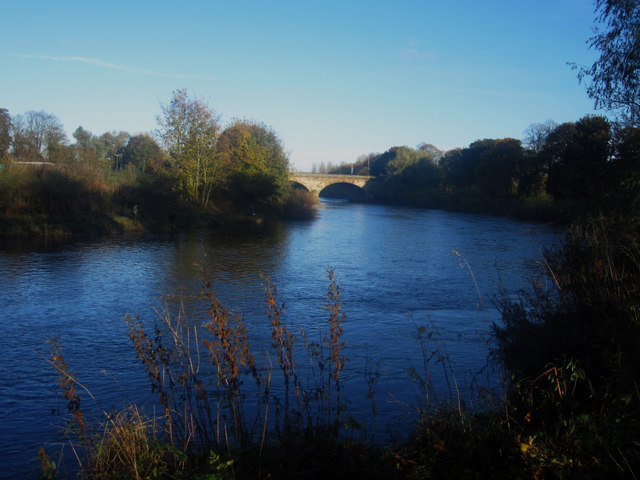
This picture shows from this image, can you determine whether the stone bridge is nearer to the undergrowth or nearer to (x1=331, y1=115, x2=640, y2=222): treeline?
(x1=331, y1=115, x2=640, y2=222): treeline

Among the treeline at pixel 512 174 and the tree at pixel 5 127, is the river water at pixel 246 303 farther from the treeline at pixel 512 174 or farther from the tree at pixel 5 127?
the tree at pixel 5 127

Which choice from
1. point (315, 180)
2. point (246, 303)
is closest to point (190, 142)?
point (246, 303)

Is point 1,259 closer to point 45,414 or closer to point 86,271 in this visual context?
point 86,271

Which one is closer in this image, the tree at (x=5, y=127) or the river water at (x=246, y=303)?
the river water at (x=246, y=303)

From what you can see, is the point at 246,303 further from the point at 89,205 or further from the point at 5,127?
the point at 5,127

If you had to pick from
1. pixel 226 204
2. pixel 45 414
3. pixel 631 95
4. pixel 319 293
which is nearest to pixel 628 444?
pixel 45 414

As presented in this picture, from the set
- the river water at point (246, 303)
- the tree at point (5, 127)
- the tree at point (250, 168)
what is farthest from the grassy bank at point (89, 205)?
the tree at point (5, 127)

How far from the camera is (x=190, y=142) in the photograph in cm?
3691

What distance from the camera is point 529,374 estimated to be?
6.33m

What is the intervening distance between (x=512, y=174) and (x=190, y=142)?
127 ft

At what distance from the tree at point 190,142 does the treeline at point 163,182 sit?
0.07 m

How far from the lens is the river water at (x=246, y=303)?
22.9ft

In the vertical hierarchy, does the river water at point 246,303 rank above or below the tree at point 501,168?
below

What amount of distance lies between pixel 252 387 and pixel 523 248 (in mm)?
21343
